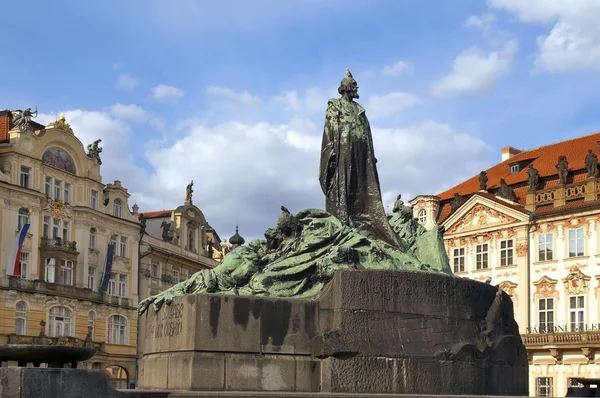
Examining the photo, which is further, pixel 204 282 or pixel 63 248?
pixel 63 248

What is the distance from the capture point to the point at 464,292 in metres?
13.2

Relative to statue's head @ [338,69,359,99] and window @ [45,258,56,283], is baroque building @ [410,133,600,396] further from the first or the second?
statue's head @ [338,69,359,99]

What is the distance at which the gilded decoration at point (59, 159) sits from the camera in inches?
1802

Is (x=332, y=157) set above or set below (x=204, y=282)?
above

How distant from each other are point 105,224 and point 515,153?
21236 mm

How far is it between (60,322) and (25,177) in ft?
22.6

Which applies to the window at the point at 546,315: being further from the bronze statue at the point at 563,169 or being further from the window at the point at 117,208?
the window at the point at 117,208

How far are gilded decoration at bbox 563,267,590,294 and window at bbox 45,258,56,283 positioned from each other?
22784mm

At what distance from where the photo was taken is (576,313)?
3969 cm

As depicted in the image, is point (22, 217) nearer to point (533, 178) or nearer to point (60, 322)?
point (60, 322)

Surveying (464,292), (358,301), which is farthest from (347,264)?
(464,292)

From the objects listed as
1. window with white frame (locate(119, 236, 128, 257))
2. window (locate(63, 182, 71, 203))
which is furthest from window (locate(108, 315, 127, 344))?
window (locate(63, 182, 71, 203))

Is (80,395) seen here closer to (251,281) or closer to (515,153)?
(251,281)

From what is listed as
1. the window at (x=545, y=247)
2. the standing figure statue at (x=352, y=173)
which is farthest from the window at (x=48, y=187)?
the standing figure statue at (x=352, y=173)
